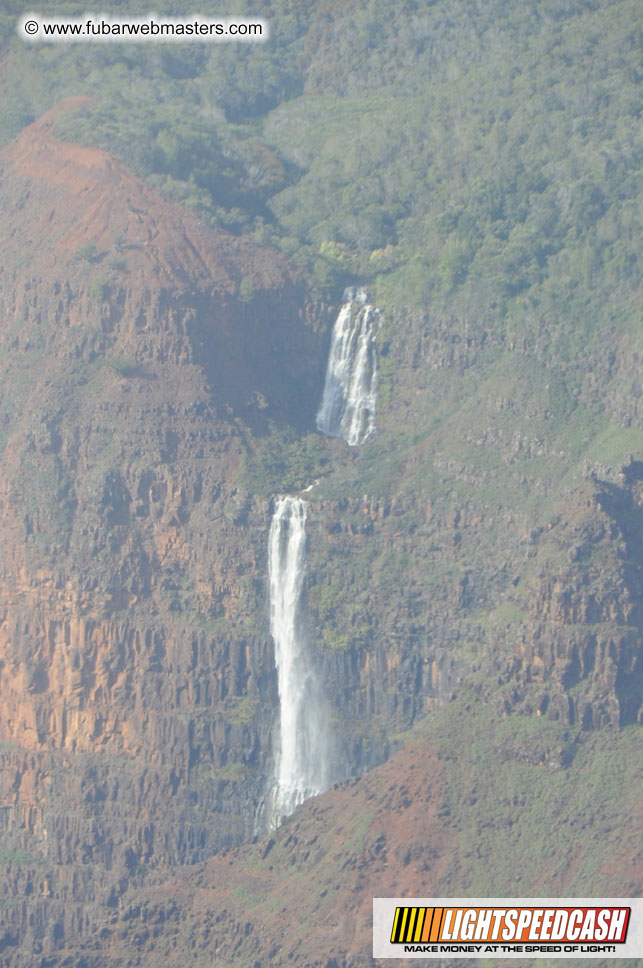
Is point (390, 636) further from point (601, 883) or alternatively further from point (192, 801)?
point (601, 883)

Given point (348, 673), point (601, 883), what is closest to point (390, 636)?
point (348, 673)

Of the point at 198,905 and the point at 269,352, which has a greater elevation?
the point at 269,352

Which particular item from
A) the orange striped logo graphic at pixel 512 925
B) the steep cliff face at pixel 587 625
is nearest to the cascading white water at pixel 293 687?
the steep cliff face at pixel 587 625

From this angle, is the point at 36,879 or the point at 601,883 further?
the point at 36,879

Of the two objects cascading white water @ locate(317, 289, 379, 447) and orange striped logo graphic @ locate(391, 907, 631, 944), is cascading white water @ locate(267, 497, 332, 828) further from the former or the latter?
orange striped logo graphic @ locate(391, 907, 631, 944)

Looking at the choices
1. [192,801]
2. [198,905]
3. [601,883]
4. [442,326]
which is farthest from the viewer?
[442,326]
